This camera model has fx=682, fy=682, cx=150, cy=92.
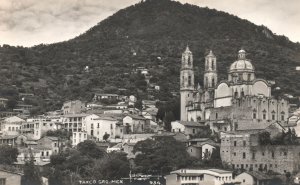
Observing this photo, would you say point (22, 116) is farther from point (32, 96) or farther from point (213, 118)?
point (213, 118)

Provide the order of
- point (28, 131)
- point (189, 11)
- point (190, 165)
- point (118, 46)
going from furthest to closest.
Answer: point (189, 11)
point (118, 46)
point (28, 131)
point (190, 165)

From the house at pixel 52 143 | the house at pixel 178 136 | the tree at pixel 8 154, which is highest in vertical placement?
the house at pixel 178 136

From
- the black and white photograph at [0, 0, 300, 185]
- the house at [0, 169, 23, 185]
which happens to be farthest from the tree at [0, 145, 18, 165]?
the house at [0, 169, 23, 185]

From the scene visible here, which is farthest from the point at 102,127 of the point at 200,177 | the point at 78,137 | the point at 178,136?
the point at 200,177

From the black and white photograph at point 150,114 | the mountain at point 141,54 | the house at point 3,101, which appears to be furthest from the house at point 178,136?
the house at point 3,101

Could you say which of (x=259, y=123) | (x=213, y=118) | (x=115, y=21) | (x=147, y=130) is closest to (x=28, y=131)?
(x=147, y=130)

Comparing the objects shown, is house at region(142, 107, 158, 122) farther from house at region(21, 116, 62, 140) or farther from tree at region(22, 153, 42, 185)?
tree at region(22, 153, 42, 185)

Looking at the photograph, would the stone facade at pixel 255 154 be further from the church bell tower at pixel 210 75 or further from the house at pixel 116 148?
the church bell tower at pixel 210 75
